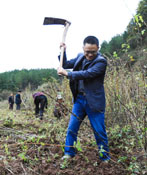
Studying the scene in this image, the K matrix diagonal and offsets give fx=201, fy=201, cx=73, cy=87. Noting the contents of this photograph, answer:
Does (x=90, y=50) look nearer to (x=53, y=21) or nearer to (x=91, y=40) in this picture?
(x=91, y=40)

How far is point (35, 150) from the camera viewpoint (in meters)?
3.23

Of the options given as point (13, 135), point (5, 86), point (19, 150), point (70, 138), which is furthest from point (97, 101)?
point (5, 86)

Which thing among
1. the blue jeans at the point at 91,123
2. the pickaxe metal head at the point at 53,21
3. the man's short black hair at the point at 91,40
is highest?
the pickaxe metal head at the point at 53,21

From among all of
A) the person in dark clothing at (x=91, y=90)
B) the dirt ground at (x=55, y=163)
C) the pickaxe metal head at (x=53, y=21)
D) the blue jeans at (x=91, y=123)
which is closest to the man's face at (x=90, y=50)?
the person in dark clothing at (x=91, y=90)

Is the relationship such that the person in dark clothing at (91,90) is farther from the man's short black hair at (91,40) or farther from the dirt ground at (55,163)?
the dirt ground at (55,163)

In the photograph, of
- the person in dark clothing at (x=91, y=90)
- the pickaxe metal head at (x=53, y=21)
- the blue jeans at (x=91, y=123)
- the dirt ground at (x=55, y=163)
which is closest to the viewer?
the dirt ground at (x=55, y=163)

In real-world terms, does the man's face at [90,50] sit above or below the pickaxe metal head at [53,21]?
below

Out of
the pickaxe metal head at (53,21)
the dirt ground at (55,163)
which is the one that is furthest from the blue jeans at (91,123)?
the pickaxe metal head at (53,21)

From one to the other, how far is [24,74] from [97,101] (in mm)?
53685

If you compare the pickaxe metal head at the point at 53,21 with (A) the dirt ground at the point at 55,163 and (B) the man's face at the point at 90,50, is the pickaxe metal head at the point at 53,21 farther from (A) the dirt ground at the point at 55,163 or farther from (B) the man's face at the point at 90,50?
(A) the dirt ground at the point at 55,163

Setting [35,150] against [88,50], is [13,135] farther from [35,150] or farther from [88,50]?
[88,50]

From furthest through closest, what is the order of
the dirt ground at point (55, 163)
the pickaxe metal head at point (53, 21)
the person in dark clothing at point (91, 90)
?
1. the pickaxe metal head at point (53, 21)
2. the person in dark clothing at point (91, 90)
3. the dirt ground at point (55, 163)

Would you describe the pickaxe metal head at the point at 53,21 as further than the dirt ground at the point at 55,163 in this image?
Yes

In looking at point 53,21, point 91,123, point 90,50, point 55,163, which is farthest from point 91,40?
point 55,163
